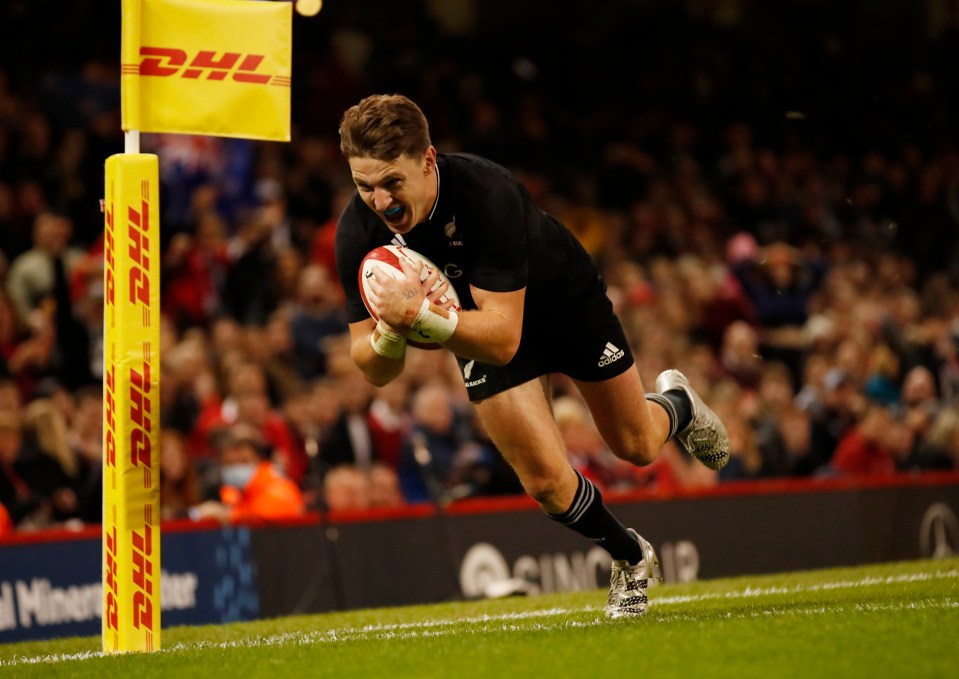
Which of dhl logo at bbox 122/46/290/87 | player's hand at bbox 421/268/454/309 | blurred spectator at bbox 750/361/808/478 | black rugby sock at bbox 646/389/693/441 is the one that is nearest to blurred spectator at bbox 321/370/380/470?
blurred spectator at bbox 750/361/808/478

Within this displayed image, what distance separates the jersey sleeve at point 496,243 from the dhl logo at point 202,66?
1.26 meters

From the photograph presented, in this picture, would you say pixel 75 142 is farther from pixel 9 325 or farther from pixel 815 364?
pixel 815 364

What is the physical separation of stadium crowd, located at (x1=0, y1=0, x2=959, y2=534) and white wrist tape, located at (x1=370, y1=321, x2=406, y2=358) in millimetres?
4199

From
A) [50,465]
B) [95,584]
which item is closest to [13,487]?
[50,465]

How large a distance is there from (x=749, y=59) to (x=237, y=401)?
13.1 m

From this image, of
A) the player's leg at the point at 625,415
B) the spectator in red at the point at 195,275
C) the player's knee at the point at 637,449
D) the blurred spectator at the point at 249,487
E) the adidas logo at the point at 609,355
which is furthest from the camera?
the spectator in red at the point at 195,275

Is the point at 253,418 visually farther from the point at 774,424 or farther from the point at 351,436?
the point at 774,424

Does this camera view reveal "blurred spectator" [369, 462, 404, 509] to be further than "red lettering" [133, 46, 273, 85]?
Yes

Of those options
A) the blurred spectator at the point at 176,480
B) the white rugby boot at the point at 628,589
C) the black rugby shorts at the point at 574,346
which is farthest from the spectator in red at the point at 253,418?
the white rugby boot at the point at 628,589

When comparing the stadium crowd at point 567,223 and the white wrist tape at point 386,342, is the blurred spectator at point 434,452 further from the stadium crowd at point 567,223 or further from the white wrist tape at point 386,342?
the white wrist tape at point 386,342

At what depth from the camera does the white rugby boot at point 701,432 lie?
26.5 ft

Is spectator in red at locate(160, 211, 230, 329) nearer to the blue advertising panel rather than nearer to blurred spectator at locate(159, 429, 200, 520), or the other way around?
blurred spectator at locate(159, 429, 200, 520)

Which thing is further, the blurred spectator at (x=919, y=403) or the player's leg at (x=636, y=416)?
the blurred spectator at (x=919, y=403)

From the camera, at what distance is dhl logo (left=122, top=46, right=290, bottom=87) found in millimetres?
6762
